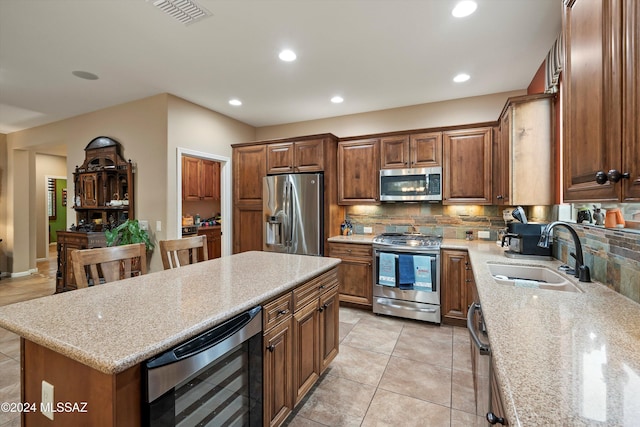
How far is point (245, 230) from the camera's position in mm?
4570

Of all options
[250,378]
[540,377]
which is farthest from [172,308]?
[540,377]

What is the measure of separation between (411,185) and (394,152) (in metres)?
0.50

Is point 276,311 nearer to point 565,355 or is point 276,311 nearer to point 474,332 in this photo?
point 474,332

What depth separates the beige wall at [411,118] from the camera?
3713 millimetres

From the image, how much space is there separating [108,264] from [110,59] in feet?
7.40

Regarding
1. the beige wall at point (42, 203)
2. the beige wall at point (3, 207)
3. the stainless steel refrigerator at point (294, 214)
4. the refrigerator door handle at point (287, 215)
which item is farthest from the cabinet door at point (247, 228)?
the beige wall at point (42, 203)

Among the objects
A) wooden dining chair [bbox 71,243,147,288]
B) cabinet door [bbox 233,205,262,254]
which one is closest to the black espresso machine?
wooden dining chair [bbox 71,243,147,288]

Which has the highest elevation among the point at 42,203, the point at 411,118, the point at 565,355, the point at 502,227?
the point at 411,118

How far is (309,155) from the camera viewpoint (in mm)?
4090

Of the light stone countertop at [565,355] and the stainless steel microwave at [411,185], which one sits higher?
the stainless steel microwave at [411,185]

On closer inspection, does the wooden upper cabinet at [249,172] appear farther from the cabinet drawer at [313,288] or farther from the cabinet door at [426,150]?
the cabinet drawer at [313,288]

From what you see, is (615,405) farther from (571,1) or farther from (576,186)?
(571,1)

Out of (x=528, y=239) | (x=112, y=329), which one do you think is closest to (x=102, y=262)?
(x=112, y=329)

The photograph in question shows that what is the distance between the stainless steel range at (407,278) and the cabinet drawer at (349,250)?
122mm
